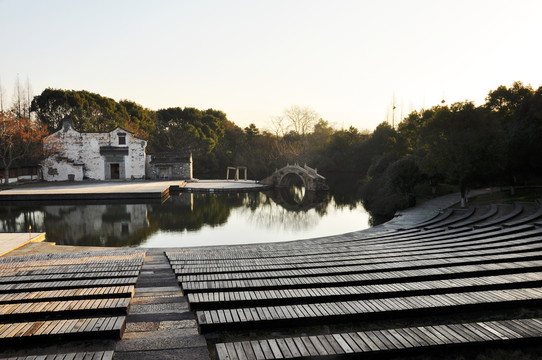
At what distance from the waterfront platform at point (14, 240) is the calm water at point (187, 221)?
1.38 m

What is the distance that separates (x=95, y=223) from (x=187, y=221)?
4210mm

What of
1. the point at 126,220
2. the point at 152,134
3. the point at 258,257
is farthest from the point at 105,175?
the point at 258,257

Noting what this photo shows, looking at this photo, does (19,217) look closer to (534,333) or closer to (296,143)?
(534,333)

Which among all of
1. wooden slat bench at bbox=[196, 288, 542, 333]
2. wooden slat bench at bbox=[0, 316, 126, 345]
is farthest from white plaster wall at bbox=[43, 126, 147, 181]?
wooden slat bench at bbox=[196, 288, 542, 333]

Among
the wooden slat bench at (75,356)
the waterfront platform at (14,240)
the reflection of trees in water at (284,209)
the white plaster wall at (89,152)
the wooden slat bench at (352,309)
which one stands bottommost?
the reflection of trees in water at (284,209)

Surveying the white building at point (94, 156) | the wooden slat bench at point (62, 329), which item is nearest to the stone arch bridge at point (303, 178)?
the white building at point (94, 156)

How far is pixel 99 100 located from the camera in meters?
50.5

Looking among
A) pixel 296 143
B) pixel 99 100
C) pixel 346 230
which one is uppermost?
pixel 99 100

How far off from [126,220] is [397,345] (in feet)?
56.1

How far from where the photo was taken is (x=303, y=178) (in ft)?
115

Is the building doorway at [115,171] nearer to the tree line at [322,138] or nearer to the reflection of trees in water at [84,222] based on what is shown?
the tree line at [322,138]

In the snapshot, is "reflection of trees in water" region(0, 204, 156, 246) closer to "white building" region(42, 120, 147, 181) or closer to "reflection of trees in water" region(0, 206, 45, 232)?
"reflection of trees in water" region(0, 206, 45, 232)

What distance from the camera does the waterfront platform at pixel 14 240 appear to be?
10.4m

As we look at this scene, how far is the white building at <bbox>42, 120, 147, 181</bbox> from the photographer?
36.1 metres
